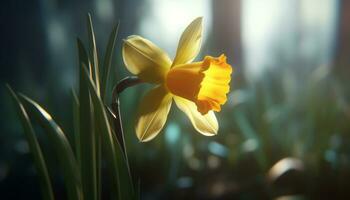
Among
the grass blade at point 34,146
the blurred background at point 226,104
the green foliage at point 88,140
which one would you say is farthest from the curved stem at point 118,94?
the blurred background at point 226,104

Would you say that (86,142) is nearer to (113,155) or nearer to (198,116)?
(113,155)

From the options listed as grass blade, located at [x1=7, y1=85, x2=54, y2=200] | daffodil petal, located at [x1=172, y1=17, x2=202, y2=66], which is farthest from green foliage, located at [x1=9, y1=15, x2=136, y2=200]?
daffodil petal, located at [x1=172, y1=17, x2=202, y2=66]

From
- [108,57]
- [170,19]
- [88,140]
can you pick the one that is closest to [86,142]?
[88,140]

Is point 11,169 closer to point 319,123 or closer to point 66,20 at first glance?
point 66,20

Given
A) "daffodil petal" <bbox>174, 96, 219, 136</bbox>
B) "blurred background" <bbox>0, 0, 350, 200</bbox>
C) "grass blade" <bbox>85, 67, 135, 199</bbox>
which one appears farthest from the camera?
"blurred background" <bbox>0, 0, 350, 200</bbox>

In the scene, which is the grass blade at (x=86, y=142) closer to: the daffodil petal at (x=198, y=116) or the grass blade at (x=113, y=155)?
the grass blade at (x=113, y=155)

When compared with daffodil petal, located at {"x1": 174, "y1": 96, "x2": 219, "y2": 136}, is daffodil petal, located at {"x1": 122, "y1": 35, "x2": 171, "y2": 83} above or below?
above

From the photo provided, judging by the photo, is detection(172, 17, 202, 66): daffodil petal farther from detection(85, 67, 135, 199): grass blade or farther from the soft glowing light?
the soft glowing light

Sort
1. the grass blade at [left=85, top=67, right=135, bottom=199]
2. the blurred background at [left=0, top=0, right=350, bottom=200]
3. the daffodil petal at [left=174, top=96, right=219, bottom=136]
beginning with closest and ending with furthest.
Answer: the grass blade at [left=85, top=67, right=135, bottom=199], the daffodil petal at [left=174, top=96, right=219, bottom=136], the blurred background at [left=0, top=0, right=350, bottom=200]
